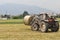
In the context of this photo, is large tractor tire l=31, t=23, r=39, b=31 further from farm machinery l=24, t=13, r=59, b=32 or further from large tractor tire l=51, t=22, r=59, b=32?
large tractor tire l=51, t=22, r=59, b=32

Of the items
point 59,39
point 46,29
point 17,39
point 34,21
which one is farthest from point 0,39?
point 34,21

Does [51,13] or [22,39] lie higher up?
[51,13]

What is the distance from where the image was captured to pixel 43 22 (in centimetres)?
2152

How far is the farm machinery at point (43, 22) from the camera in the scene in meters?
21.4

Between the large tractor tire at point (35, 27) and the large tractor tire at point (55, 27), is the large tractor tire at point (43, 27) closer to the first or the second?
the large tractor tire at point (35, 27)

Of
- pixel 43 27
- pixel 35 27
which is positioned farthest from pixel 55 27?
pixel 35 27

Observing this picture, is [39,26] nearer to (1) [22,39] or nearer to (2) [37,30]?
(2) [37,30]

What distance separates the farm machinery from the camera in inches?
843

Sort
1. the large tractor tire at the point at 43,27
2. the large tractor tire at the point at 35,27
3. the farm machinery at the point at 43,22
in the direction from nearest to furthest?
the large tractor tire at the point at 43,27 < the farm machinery at the point at 43,22 < the large tractor tire at the point at 35,27

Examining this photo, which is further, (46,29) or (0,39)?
(46,29)

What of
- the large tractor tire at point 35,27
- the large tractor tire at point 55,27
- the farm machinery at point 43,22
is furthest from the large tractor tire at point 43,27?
the large tractor tire at point 55,27

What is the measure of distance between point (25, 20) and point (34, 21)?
101cm

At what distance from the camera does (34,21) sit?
23.2 metres

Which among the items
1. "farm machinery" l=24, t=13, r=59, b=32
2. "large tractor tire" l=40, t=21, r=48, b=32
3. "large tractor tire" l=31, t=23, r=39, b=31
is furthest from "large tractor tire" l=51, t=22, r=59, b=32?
"large tractor tire" l=31, t=23, r=39, b=31
